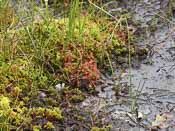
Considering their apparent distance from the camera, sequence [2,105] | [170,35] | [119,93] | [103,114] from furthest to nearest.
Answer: [170,35], [119,93], [103,114], [2,105]

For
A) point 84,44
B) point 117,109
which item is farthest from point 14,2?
point 117,109

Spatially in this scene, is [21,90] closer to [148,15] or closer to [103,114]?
[103,114]

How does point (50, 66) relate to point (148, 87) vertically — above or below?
above

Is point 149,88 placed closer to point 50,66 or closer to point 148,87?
point 148,87

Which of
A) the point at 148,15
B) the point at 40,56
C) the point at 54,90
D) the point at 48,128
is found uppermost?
the point at 148,15

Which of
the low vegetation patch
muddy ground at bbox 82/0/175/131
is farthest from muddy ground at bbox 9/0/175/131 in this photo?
the low vegetation patch

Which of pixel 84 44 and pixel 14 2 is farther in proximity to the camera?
pixel 14 2

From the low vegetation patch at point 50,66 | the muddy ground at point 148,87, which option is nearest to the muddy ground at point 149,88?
the muddy ground at point 148,87

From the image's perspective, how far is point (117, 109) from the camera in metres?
3.45

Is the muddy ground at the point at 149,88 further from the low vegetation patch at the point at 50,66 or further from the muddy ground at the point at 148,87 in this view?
the low vegetation patch at the point at 50,66

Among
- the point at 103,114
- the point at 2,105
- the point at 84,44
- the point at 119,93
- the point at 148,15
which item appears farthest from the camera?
the point at 148,15

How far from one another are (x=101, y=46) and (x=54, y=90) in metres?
0.76

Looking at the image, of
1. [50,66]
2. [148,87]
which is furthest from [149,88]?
[50,66]

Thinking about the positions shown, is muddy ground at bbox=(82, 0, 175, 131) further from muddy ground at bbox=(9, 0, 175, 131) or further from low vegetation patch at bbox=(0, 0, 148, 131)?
low vegetation patch at bbox=(0, 0, 148, 131)
